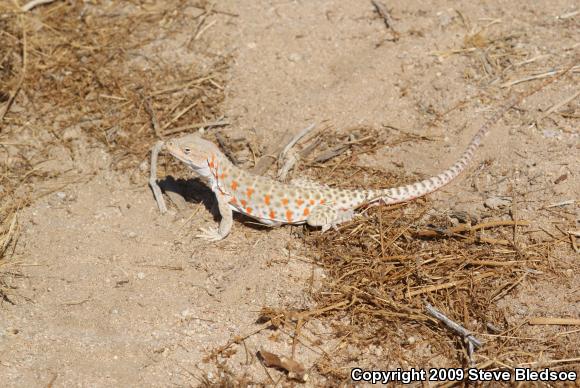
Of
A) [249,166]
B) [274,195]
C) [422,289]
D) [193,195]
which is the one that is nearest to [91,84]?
[193,195]

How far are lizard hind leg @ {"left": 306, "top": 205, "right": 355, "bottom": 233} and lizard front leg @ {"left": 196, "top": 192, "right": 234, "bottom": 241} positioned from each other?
0.76 meters

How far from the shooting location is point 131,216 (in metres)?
5.98

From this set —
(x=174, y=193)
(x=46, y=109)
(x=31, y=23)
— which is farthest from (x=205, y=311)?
(x=31, y=23)

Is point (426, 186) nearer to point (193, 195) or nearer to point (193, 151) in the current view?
point (193, 151)

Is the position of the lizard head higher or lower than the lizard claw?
higher

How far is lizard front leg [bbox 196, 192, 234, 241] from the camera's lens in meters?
5.66

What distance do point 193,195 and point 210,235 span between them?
791 mm

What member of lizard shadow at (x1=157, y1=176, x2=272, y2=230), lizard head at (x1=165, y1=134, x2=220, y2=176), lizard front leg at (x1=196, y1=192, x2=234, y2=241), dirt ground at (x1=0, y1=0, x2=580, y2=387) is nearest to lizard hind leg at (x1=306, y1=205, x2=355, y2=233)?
dirt ground at (x1=0, y1=0, x2=580, y2=387)

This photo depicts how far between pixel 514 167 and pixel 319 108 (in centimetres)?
223

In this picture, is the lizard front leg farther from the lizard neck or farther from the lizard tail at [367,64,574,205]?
the lizard tail at [367,64,574,205]

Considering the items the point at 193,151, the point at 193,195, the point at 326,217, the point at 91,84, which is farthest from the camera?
the point at 91,84

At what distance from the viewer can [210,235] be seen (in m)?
5.68

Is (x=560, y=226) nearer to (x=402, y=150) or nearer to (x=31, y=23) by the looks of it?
(x=402, y=150)

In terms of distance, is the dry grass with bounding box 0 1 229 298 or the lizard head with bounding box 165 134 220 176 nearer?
the lizard head with bounding box 165 134 220 176
